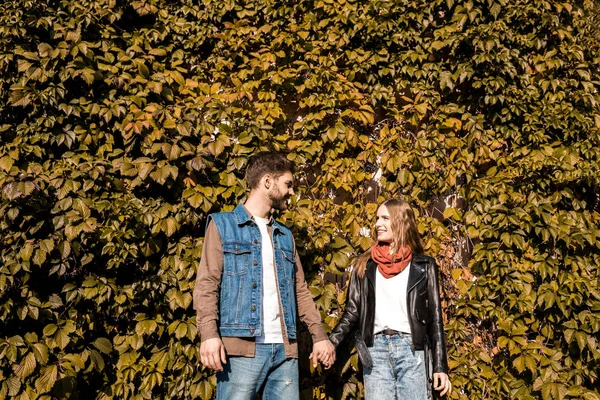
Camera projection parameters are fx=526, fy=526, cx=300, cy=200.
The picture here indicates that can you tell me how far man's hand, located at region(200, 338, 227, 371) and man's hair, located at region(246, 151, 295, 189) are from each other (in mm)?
713

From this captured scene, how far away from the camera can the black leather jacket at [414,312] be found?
2414mm

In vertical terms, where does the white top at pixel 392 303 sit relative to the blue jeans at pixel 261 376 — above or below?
above

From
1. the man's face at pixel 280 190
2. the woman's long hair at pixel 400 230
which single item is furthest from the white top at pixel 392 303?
the man's face at pixel 280 190

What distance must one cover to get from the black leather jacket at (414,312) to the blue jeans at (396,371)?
0.04 m

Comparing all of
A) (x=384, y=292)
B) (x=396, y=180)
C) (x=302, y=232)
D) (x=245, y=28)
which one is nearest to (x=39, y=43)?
(x=245, y=28)

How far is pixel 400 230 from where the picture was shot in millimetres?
2566

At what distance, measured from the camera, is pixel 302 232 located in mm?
3012

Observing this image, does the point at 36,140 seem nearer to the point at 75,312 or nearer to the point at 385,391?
the point at 75,312

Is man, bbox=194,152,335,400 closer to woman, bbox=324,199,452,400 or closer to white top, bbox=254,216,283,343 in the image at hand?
white top, bbox=254,216,283,343

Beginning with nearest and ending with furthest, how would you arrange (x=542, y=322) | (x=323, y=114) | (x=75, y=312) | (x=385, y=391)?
(x=385, y=391) → (x=75, y=312) → (x=542, y=322) → (x=323, y=114)

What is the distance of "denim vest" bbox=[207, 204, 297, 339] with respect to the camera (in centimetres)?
213

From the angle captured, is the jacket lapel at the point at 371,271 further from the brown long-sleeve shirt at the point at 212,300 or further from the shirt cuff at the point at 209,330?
the shirt cuff at the point at 209,330

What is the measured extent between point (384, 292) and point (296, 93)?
144cm

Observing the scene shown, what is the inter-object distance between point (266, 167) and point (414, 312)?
0.95m
